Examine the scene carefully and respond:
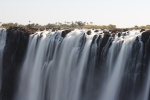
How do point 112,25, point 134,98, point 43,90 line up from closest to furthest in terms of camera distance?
1. point 134,98
2. point 43,90
3. point 112,25

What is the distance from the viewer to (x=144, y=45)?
2691 cm

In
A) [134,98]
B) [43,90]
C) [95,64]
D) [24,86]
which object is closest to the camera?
[134,98]

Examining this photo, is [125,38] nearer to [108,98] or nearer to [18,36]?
[108,98]

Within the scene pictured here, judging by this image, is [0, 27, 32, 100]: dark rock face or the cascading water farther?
[0, 27, 32, 100]: dark rock face

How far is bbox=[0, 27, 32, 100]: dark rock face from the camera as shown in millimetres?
39500

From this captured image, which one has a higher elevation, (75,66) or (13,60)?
(75,66)

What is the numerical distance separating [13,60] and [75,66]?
10.3m

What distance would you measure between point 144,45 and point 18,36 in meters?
16.8

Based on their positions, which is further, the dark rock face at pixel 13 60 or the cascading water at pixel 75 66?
the dark rock face at pixel 13 60

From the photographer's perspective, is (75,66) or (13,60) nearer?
(75,66)

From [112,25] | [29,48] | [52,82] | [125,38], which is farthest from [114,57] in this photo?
[112,25]

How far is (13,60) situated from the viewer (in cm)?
4006

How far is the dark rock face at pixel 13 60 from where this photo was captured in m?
39.5

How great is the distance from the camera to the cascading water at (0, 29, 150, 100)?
2693 centimetres
